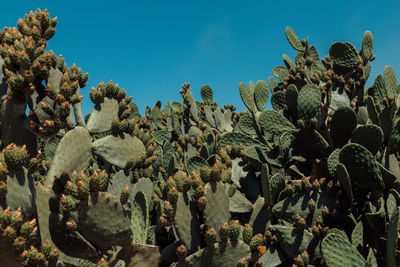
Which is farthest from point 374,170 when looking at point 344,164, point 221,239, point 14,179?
point 14,179

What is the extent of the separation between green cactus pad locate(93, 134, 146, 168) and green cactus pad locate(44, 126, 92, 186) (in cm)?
11

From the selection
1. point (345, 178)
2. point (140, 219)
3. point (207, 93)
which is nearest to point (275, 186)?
point (345, 178)

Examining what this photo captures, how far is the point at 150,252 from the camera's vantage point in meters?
2.50

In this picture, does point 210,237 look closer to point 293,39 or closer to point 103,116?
point 103,116

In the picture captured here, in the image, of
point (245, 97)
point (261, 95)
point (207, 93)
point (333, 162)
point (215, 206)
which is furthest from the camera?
point (207, 93)

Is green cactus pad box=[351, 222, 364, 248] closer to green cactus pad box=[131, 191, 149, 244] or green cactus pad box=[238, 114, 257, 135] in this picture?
green cactus pad box=[131, 191, 149, 244]

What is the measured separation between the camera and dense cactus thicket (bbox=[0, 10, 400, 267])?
91.9 inches

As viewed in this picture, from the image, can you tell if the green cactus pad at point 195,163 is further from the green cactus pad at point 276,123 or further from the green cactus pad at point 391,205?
the green cactus pad at point 391,205

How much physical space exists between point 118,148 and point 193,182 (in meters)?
0.83

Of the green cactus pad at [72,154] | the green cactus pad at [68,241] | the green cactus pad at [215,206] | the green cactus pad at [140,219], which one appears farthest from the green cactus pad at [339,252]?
the green cactus pad at [72,154]

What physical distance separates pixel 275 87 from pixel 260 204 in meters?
2.77

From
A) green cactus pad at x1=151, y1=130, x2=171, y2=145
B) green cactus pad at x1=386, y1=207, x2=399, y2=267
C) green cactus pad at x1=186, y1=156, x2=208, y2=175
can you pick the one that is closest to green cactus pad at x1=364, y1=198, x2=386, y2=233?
green cactus pad at x1=386, y1=207, x2=399, y2=267

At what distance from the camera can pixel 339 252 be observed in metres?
2.48

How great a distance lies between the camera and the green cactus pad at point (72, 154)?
2.58 meters
